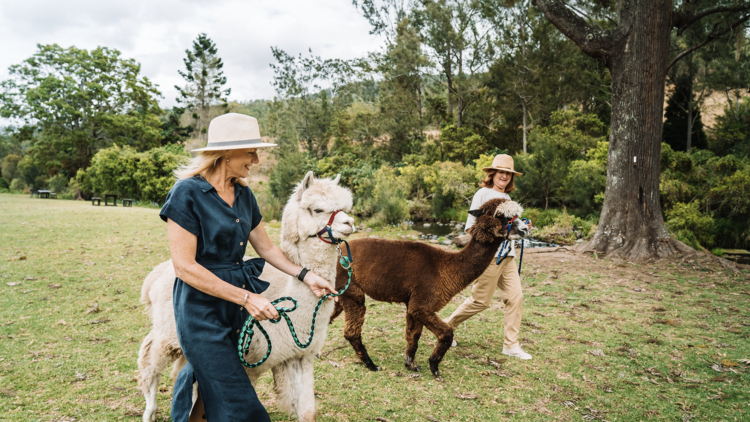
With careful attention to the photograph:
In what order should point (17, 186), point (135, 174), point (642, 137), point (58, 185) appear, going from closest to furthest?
point (642, 137)
point (135, 174)
point (58, 185)
point (17, 186)

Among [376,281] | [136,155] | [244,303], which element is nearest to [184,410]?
[244,303]

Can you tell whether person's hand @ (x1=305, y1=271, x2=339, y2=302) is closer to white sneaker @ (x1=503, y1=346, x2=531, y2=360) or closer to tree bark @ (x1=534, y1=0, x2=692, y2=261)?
white sneaker @ (x1=503, y1=346, x2=531, y2=360)

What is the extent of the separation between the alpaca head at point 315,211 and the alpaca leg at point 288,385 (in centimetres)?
76

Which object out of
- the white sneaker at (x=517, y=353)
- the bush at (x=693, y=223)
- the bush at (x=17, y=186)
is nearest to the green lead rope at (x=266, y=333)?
the white sneaker at (x=517, y=353)

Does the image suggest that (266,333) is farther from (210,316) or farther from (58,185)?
(58,185)

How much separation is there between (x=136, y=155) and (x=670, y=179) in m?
27.8

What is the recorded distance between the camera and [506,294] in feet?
15.6

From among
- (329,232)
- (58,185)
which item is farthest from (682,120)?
(58,185)

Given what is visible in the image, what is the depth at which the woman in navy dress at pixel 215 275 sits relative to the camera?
1.89 metres

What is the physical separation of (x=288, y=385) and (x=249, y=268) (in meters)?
0.84

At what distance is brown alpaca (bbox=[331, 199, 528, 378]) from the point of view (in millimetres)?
4207

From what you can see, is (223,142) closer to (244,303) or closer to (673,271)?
(244,303)

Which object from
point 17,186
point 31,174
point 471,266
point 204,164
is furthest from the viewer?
point 31,174

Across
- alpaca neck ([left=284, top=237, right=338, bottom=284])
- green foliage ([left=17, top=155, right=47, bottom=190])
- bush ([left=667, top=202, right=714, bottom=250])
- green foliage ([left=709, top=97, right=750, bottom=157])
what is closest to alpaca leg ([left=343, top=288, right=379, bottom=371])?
alpaca neck ([left=284, top=237, right=338, bottom=284])
